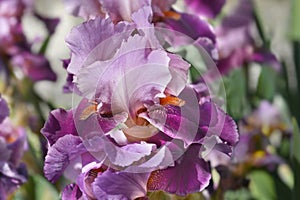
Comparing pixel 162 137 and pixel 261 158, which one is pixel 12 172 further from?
pixel 261 158

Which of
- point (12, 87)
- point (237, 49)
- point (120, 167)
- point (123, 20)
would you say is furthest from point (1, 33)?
point (120, 167)

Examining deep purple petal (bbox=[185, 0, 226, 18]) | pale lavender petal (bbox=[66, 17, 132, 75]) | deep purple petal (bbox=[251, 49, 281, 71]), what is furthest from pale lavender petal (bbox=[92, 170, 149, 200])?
deep purple petal (bbox=[251, 49, 281, 71])

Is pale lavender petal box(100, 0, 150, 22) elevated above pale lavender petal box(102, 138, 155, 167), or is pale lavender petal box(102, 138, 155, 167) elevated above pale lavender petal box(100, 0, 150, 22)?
pale lavender petal box(100, 0, 150, 22)

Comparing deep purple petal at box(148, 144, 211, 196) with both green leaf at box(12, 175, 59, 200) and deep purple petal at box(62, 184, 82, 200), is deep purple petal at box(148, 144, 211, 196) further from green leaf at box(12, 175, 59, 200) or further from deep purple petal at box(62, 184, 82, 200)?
green leaf at box(12, 175, 59, 200)

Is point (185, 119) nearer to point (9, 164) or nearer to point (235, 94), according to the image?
point (9, 164)

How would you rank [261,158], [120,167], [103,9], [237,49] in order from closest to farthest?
1. [120,167]
2. [103,9]
3. [261,158]
4. [237,49]

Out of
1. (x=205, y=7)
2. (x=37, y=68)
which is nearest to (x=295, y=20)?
(x=205, y=7)

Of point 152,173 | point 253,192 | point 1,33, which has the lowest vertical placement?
point 253,192
